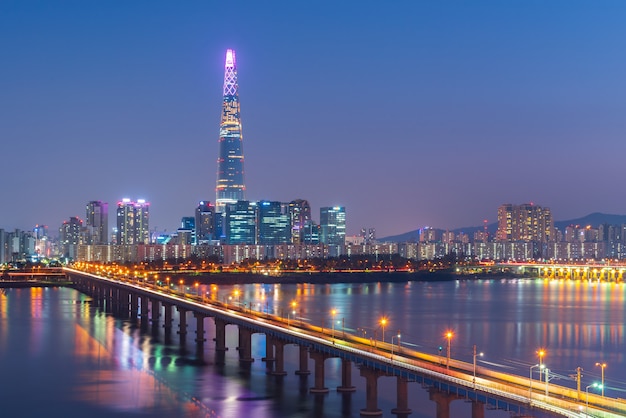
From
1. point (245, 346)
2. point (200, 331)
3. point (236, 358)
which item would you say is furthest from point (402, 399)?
point (200, 331)

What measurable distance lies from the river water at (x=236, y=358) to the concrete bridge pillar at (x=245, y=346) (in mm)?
675

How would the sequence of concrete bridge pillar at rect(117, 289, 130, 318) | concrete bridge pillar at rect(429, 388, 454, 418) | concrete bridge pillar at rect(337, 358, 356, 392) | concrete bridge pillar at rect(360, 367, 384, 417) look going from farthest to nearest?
concrete bridge pillar at rect(117, 289, 130, 318) < concrete bridge pillar at rect(337, 358, 356, 392) < concrete bridge pillar at rect(360, 367, 384, 417) < concrete bridge pillar at rect(429, 388, 454, 418)

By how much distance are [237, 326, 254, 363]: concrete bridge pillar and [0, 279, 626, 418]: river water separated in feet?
2.21

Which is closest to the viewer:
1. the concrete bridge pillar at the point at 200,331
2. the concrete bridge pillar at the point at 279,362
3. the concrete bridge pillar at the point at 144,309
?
the concrete bridge pillar at the point at 279,362

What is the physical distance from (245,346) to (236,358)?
200cm

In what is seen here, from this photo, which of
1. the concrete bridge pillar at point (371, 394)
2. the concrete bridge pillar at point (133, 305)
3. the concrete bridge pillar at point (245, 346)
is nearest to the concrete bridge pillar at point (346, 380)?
the concrete bridge pillar at point (371, 394)

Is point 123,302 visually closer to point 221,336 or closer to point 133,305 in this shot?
point 133,305

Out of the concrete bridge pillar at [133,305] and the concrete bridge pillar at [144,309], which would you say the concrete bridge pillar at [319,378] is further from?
the concrete bridge pillar at [133,305]

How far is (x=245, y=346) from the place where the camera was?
2191 inches

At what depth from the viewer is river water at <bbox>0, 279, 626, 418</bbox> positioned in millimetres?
43375

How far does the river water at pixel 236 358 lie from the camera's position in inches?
1708

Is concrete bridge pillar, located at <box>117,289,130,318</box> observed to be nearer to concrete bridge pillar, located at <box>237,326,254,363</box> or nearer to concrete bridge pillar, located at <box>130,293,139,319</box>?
concrete bridge pillar, located at <box>130,293,139,319</box>

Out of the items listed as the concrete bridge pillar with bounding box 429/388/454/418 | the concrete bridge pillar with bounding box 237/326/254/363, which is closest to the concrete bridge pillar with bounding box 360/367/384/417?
the concrete bridge pillar with bounding box 429/388/454/418

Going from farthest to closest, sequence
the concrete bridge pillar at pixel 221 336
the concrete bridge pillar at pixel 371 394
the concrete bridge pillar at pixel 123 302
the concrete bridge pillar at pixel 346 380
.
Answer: the concrete bridge pillar at pixel 123 302
the concrete bridge pillar at pixel 221 336
the concrete bridge pillar at pixel 346 380
the concrete bridge pillar at pixel 371 394
